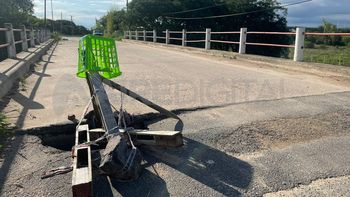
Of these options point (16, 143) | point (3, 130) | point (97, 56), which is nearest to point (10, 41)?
point (3, 130)

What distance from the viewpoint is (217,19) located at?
3741 cm

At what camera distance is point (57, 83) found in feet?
22.1

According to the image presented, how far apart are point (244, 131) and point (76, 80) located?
4449 millimetres

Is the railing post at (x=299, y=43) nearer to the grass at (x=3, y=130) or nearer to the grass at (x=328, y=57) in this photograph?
the grass at (x=328, y=57)

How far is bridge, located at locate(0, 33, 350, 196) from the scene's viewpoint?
105 inches

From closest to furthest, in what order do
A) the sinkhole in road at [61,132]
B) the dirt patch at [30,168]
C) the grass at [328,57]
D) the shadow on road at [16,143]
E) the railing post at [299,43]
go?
the dirt patch at [30,168] < the shadow on road at [16,143] < the sinkhole in road at [61,132] < the railing post at [299,43] < the grass at [328,57]

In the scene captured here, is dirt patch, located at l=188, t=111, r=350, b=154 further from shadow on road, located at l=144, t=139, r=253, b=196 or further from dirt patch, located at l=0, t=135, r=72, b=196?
dirt patch, located at l=0, t=135, r=72, b=196

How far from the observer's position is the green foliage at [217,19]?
112ft

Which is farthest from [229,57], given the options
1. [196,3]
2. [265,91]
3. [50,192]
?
[196,3]

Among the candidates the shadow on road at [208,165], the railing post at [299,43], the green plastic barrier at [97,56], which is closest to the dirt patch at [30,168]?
the shadow on road at [208,165]

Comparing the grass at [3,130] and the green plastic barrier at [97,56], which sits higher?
the green plastic barrier at [97,56]

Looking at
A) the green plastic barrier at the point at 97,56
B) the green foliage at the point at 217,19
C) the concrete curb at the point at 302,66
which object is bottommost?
the concrete curb at the point at 302,66

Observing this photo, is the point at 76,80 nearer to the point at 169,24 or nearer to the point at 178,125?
the point at 178,125

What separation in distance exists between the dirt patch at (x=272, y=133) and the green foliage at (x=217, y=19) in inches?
1164
